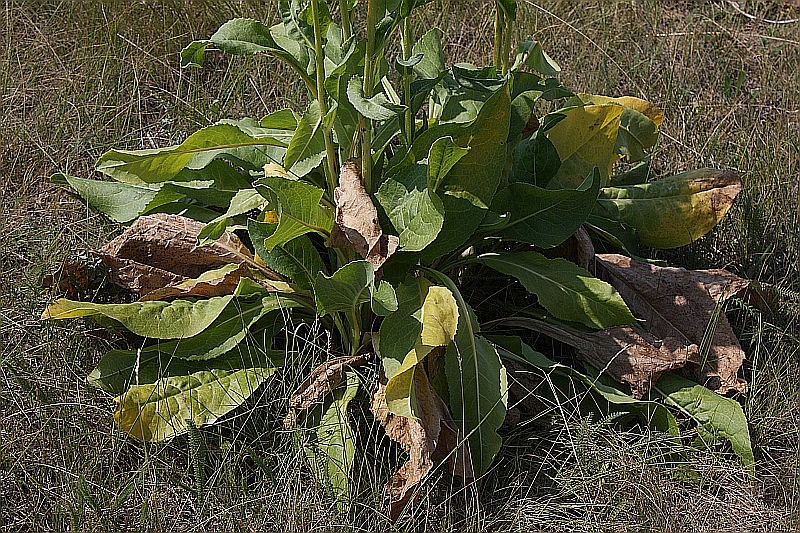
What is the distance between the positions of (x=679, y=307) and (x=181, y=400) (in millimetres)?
1266

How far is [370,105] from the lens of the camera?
1.77 meters

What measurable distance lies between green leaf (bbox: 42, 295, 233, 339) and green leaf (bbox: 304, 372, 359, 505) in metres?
0.34

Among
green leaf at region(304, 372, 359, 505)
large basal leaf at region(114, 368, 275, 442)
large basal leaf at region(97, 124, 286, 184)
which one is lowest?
green leaf at region(304, 372, 359, 505)

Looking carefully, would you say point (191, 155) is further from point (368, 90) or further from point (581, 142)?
point (581, 142)

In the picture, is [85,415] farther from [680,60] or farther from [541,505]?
[680,60]

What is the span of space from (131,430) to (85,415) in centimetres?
17

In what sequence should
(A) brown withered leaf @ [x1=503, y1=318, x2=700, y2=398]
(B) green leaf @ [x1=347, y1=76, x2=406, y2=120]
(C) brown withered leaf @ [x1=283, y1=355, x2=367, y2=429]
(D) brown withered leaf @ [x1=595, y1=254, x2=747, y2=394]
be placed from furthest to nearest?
1. (D) brown withered leaf @ [x1=595, y1=254, x2=747, y2=394]
2. (A) brown withered leaf @ [x1=503, y1=318, x2=700, y2=398]
3. (C) brown withered leaf @ [x1=283, y1=355, x2=367, y2=429]
4. (B) green leaf @ [x1=347, y1=76, x2=406, y2=120]

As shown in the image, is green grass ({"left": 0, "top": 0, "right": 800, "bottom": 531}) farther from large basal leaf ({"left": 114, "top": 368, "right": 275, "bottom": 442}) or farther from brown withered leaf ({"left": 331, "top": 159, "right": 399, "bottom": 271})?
brown withered leaf ({"left": 331, "top": 159, "right": 399, "bottom": 271})

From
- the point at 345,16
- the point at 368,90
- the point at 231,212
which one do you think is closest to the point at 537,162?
the point at 368,90

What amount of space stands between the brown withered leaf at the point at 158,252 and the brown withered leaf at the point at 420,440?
57 cm

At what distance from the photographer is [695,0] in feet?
11.9

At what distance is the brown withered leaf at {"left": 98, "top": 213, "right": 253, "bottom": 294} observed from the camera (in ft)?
7.16

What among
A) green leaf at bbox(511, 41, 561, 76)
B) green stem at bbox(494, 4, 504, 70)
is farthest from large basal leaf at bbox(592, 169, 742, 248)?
green stem at bbox(494, 4, 504, 70)

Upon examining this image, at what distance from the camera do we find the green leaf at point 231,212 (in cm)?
191
